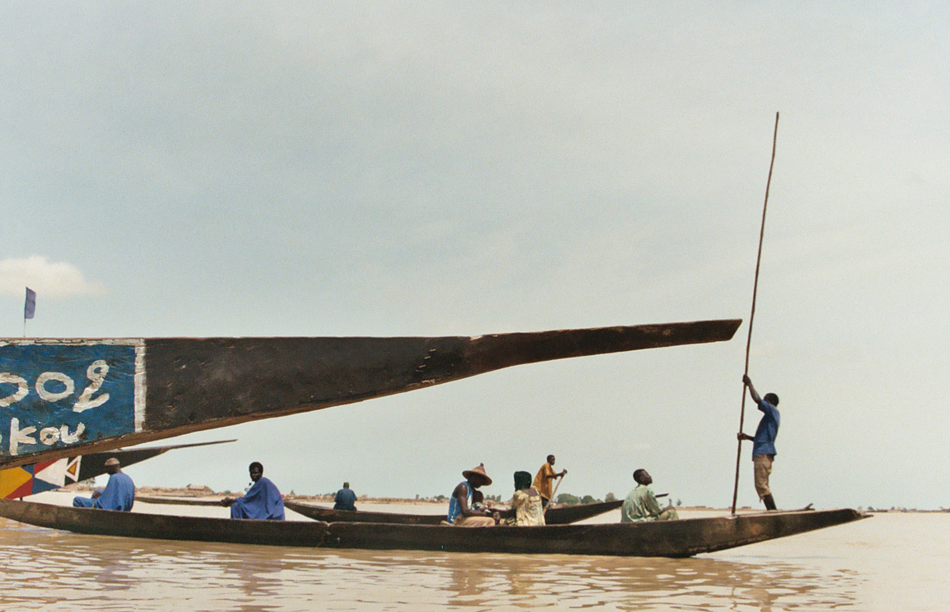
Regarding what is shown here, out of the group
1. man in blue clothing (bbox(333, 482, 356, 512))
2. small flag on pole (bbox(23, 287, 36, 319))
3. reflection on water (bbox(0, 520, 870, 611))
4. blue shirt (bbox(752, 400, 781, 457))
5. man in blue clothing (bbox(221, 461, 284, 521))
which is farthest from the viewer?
man in blue clothing (bbox(333, 482, 356, 512))

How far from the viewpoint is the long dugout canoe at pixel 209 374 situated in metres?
1.97

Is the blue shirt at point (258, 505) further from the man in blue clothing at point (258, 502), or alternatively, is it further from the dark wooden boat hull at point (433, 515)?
the dark wooden boat hull at point (433, 515)

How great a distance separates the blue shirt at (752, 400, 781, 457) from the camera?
8.04m

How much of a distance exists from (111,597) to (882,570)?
748cm

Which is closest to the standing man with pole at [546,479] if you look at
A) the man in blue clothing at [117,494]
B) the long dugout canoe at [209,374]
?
the man in blue clothing at [117,494]

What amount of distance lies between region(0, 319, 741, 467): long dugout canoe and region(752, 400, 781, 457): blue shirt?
21.2ft

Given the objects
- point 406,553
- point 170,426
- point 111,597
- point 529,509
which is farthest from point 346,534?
point 170,426

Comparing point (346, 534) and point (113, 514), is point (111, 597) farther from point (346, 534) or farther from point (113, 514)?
point (113, 514)

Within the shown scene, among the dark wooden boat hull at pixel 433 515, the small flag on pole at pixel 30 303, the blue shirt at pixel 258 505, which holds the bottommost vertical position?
the dark wooden boat hull at pixel 433 515

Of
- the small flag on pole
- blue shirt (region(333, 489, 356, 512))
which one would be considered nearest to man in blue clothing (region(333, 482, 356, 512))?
blue shirt (region(333, 489, 356, 512))

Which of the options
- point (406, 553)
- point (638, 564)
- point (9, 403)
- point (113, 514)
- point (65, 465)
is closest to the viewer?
point (9, 403)

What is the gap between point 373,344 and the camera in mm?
2070

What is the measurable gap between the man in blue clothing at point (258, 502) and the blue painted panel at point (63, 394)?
7.55m

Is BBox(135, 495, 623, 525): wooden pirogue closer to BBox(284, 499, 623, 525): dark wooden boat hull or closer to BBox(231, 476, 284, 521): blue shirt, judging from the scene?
BBox(284, 499, 623, 525): dark wooden boat hull
